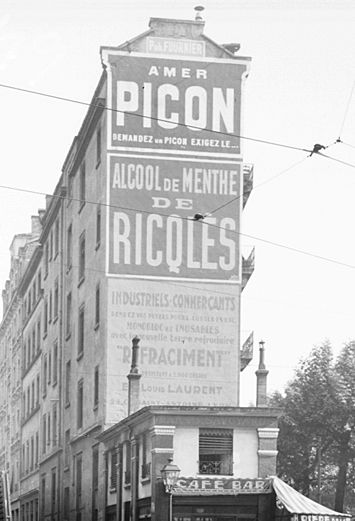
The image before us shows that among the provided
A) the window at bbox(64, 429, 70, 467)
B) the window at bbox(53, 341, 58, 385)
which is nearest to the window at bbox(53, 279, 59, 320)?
the window at bbox(53, 341, 58, 385)

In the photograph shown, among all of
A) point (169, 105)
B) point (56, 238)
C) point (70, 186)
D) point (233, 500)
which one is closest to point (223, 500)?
point (233, 500)

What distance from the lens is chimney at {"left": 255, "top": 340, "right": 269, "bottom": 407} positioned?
136 ft

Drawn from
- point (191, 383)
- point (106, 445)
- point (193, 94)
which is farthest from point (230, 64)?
point (106, 445)

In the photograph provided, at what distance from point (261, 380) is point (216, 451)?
5.76 meters

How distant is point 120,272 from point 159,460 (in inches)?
457

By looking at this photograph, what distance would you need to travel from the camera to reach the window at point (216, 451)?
36438 millimetres

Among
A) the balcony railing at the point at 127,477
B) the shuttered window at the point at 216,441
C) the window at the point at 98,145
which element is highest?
the window at the point at 98,145

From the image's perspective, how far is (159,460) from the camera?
1407 inches

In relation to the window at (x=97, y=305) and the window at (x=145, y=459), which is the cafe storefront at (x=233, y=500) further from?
the window at (x=97, y=305)

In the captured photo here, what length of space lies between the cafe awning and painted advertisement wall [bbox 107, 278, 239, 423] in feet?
31.9

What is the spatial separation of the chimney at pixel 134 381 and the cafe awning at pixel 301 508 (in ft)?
26.5

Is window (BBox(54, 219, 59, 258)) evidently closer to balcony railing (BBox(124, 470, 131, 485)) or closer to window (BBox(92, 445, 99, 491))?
window (BBox(92, 445, 99, 491))

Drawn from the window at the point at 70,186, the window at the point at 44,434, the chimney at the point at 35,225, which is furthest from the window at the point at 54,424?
the chimney at the point at 35,225

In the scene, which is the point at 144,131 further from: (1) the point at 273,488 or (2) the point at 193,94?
(1) the point at 273,488
